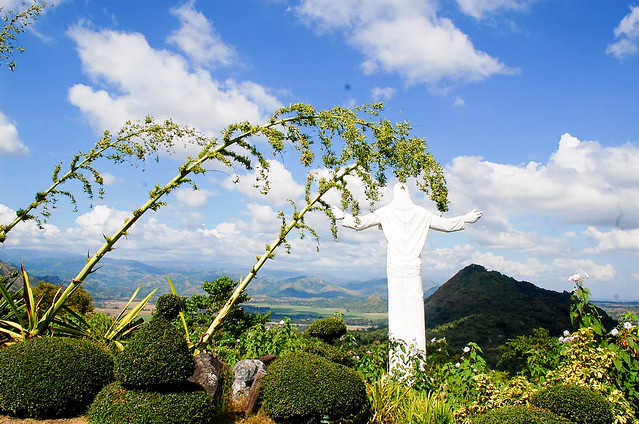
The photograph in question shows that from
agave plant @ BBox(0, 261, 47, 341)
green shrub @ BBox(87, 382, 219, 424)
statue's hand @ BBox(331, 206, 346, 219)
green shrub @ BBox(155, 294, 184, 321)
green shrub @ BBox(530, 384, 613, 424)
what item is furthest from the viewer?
statue's hand @ BBox(331, 206, 346, 219)

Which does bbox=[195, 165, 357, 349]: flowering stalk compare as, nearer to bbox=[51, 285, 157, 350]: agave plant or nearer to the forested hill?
bbox=[51, 285, 157, 350]: agave plant

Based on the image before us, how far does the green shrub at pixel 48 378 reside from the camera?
526 centimetres

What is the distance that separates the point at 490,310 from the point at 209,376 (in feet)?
85.9

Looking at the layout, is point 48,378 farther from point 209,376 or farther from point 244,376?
point 244,376

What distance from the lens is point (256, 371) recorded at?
6.17 metres

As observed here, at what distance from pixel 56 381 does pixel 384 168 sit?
18.8ft

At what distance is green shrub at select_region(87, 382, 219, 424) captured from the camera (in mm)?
4535

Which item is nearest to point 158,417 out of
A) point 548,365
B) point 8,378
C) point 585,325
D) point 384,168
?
point 8,378

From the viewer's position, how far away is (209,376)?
5523mm

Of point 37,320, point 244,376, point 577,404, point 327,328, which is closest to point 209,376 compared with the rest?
point 244,376

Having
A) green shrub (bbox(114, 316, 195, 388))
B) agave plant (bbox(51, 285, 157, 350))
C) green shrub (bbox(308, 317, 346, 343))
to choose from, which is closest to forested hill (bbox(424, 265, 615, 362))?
green shrub (bbox(308, 317, 346, 343))

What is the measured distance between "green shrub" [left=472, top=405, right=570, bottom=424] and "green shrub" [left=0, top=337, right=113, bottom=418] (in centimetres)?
492

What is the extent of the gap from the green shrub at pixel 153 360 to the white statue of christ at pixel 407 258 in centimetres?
434

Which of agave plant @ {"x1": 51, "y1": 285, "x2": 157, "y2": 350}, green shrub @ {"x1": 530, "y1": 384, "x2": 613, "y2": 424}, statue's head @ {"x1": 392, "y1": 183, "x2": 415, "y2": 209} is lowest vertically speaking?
green shrub @ {"x1": 530, "y1": 384, "x2": 613, "y2": 424}
